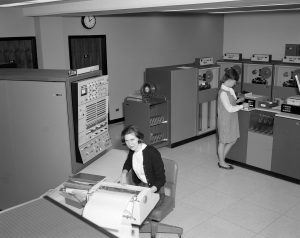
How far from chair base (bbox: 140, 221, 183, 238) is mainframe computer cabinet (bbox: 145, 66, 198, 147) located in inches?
118

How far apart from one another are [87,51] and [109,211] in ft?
20.6

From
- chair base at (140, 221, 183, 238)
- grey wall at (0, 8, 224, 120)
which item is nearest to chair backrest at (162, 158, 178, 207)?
chair base at (140, 221, 183, 238)

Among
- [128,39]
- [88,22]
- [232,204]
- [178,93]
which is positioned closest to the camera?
[232,204]

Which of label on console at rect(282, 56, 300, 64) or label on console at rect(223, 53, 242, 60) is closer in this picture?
label on console at rect(282, 56, 300, 64)

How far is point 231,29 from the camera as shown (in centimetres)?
1008

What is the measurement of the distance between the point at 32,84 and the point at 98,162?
98 cm

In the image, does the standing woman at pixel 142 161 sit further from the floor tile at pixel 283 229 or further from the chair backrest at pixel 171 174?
the floor tile at pixel 283 229

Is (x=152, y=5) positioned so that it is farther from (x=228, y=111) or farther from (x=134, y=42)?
(x=134, y=42)

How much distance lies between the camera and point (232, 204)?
436 cm

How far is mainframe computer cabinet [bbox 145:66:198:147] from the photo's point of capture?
6246 mm

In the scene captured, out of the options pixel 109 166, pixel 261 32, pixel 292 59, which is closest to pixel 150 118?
pixel 109 166

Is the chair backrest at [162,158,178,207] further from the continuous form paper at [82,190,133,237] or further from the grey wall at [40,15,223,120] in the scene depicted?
the grey wall at [40,15,223,120]

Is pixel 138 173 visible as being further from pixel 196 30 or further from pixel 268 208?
pixel 196 30

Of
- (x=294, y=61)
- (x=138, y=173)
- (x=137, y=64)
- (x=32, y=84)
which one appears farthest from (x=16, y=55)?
(x=294, y=61)
